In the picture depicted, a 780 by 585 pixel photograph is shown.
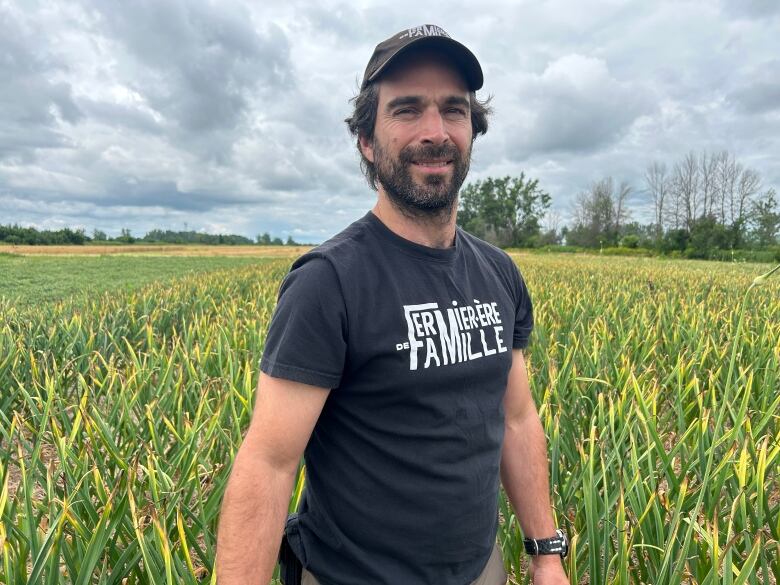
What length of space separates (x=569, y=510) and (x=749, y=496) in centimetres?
63

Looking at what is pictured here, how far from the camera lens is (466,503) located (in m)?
1.28

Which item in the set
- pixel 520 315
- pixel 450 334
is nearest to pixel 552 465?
pixel 520 315

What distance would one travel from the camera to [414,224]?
1.34 m

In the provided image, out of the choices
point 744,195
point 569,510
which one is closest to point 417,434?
point 569,510

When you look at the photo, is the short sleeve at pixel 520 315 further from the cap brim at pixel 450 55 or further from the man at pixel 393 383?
the cap brim at pixel 450 55

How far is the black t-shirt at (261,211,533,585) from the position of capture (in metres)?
1.12

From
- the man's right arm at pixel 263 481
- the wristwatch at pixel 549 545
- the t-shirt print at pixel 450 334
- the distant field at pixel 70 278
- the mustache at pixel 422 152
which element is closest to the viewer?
the man's right arm at pixel 263 481

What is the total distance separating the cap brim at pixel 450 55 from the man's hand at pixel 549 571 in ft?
4.74

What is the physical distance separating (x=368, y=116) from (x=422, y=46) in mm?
247

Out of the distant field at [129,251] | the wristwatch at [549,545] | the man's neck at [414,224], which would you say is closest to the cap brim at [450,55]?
the man's neck at [414,224]

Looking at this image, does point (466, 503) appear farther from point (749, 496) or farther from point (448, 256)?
point (749, 496)

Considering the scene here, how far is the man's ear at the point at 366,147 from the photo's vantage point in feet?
5.07

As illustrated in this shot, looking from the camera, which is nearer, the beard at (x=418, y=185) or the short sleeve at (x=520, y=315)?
the beard at (x=418, y=185)

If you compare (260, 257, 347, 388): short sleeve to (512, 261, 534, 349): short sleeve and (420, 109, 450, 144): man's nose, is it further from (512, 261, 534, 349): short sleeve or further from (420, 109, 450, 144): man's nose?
(512, 261, 534, 349): short sleeve
